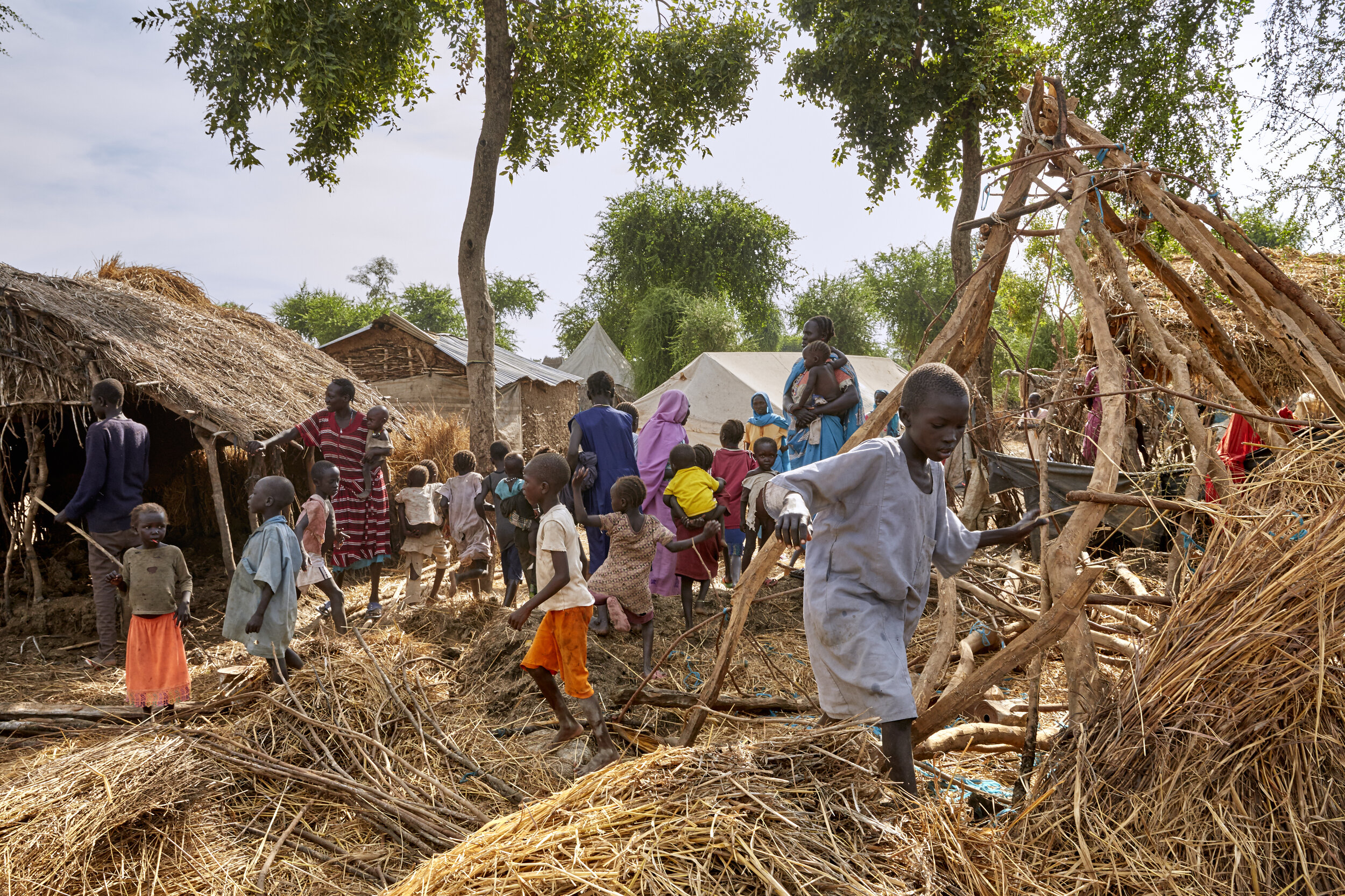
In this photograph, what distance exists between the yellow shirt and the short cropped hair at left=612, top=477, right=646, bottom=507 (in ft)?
3.54

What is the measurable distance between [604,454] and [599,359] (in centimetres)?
2358

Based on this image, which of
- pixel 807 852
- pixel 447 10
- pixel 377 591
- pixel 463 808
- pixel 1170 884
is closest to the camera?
pixel 807 852

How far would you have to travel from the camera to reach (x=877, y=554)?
252 cm

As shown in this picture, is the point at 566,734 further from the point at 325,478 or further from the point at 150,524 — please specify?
the point at 325,478

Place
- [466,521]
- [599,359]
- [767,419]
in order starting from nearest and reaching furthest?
[466,521] → [767,419] → [599,359]

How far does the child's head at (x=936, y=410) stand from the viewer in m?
2.48

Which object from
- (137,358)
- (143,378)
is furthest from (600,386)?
(137,358)

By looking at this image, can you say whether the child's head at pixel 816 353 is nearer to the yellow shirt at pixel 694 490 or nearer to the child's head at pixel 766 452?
the yellow shirt at pixel 694 490

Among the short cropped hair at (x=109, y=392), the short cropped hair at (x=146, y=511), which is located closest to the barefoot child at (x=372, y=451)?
the short cropped hair at (x=109, y=392)

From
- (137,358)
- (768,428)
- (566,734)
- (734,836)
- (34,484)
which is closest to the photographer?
(734,836)

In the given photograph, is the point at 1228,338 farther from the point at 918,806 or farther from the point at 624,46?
the point at 624,46

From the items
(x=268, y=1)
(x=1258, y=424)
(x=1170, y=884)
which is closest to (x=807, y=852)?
(x=1170, y=884)

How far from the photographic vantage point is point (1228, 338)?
4117mm

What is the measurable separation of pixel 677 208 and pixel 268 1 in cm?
2529
